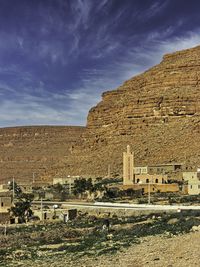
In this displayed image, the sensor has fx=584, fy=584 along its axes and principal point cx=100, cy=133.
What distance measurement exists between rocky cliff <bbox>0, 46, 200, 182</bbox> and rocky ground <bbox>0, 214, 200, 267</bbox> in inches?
2269

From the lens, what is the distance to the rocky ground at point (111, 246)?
2088 cm

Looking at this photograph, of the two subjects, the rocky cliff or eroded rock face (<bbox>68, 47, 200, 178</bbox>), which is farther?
the rocky cliff

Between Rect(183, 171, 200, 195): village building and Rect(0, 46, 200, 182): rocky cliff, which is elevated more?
Rect(0, 46, 200, 182): rocky cliff

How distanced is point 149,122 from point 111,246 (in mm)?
86014

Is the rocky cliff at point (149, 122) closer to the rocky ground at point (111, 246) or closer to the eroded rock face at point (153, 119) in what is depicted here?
the eroded rock face at point (153, 119)

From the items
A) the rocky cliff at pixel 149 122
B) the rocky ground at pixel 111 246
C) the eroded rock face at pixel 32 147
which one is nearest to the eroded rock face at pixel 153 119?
the rocky cliff at pixel 149 122

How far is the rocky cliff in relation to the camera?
9944 cm

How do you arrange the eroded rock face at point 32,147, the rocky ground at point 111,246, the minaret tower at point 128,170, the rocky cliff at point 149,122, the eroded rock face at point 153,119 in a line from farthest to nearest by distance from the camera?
the eroded rock face at point 32,147, the rocky cliff at point 149,122, the eroded rock face at point 153,119, the minaret tower at point 128,170, the rocky ground at point 111,246

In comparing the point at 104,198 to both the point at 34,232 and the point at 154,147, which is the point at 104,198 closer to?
the point at 34,232

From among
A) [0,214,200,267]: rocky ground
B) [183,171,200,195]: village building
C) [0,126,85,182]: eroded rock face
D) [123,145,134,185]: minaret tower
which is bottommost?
[0,214,200,267]: rocky ground

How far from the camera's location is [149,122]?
361ft

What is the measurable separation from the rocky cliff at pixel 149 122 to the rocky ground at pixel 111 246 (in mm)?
57623

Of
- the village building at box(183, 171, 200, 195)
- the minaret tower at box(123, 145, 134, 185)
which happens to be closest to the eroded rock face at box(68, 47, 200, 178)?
the minaret tower at box(123, 145, 134, 185)

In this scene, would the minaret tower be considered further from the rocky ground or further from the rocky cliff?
the rocky ground
